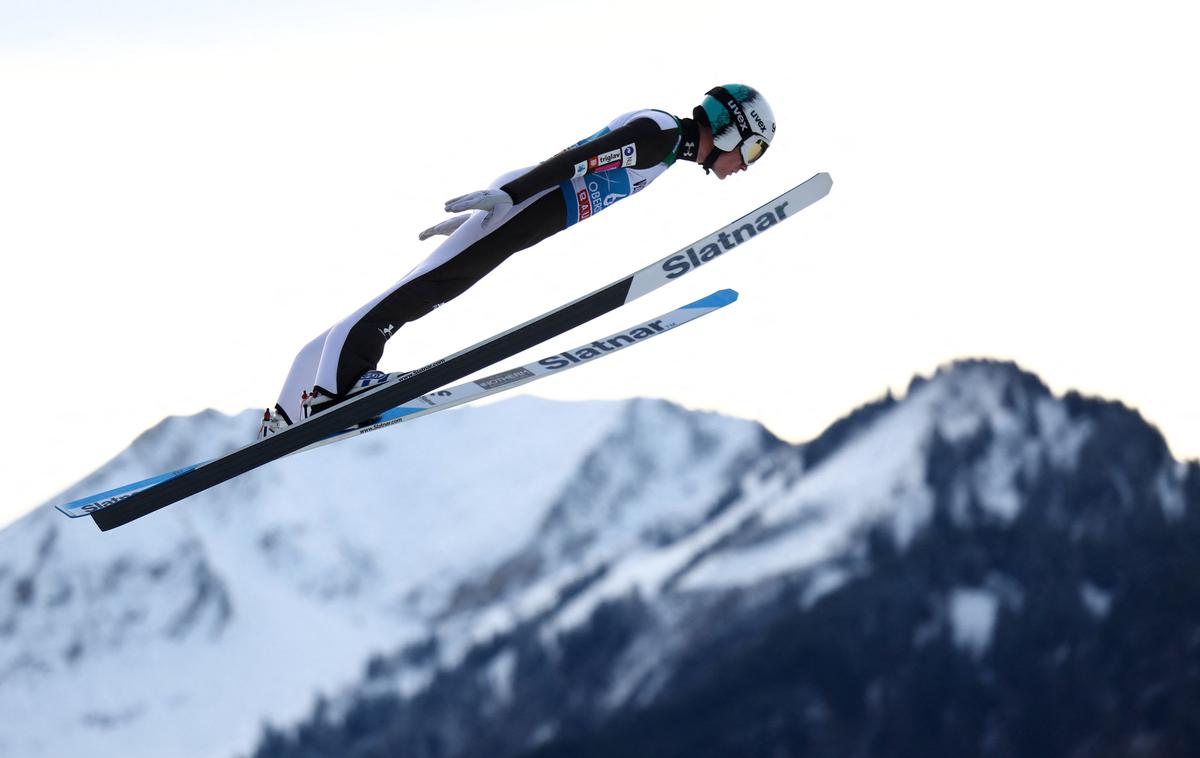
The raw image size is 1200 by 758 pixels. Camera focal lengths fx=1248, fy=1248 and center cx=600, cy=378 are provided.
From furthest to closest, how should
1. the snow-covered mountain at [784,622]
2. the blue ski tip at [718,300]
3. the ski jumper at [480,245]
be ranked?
1. the snow-covered mountain at [784,622]
2. the blue ski tip at [718,300]
3. the ski jumper at [480,245]

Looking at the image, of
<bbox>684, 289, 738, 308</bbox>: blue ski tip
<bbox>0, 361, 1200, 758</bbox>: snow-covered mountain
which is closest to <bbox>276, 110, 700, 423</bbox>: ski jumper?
<bbox>684, 289, 738, 308</bbox>: blue ski tip

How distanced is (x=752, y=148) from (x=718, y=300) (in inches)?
54.3

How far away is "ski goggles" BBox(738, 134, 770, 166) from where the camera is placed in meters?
8.64

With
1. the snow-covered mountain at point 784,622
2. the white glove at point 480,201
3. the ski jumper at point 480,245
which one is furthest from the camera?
the snow-covered mountain at point 784,622

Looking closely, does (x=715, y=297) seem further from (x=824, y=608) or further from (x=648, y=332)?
(x=824, y=608)

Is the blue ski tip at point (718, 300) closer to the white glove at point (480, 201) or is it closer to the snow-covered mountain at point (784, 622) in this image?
the white glove at point (480, 201)

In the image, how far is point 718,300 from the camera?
9.62m

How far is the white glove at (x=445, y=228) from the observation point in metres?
7.52

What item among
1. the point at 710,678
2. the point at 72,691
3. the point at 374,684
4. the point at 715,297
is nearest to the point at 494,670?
the point at 374,684

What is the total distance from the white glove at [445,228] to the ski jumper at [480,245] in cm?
11

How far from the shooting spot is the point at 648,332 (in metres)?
9.35

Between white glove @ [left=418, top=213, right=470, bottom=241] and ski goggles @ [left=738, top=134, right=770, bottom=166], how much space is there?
207cm

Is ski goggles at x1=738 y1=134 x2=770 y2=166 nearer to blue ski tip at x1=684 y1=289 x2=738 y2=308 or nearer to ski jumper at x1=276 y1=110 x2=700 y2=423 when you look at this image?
ski jumper at x1=276 y1=110 x2=700 y2=423

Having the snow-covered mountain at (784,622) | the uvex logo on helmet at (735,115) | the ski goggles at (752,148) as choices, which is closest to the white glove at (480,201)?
the uvex logo on helmet at (735,115)
